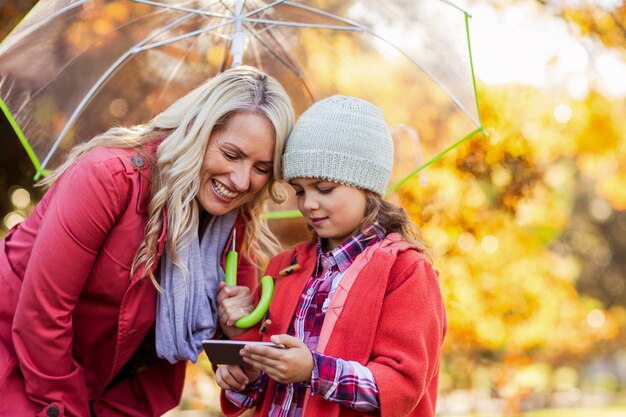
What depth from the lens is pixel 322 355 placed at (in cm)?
232

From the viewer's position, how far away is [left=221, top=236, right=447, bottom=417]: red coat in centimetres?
234

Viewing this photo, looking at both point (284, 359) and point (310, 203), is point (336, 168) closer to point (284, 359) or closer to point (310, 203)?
point (310, 203)

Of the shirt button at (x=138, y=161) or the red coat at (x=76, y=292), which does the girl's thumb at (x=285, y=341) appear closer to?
the red coat at (x=76, y=292)

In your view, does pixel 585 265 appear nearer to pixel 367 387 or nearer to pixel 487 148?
pixel 487 148

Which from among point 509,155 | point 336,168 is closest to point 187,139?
point 336,168

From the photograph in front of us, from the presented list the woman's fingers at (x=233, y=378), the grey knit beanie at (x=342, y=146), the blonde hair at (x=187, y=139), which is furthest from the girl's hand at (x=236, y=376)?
the grey knit beanie at (x=342, y=146)

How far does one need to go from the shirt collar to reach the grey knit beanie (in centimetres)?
15

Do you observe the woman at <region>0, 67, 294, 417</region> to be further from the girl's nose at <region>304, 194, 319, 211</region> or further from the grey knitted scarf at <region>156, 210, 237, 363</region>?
the girl's nose at <region>304, 194, 319, 211</region>

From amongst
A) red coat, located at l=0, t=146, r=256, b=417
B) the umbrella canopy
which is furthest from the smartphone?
the umbrella canopy

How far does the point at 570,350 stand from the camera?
53.3 feet

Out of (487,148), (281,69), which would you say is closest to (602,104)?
(487,148)

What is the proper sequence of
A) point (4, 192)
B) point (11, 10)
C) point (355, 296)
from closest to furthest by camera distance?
1. point (355, 296)
2. point (11, 10)
3. point (4, 192)

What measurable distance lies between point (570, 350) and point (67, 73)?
1503 cm

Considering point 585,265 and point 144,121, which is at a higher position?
point 585,265
